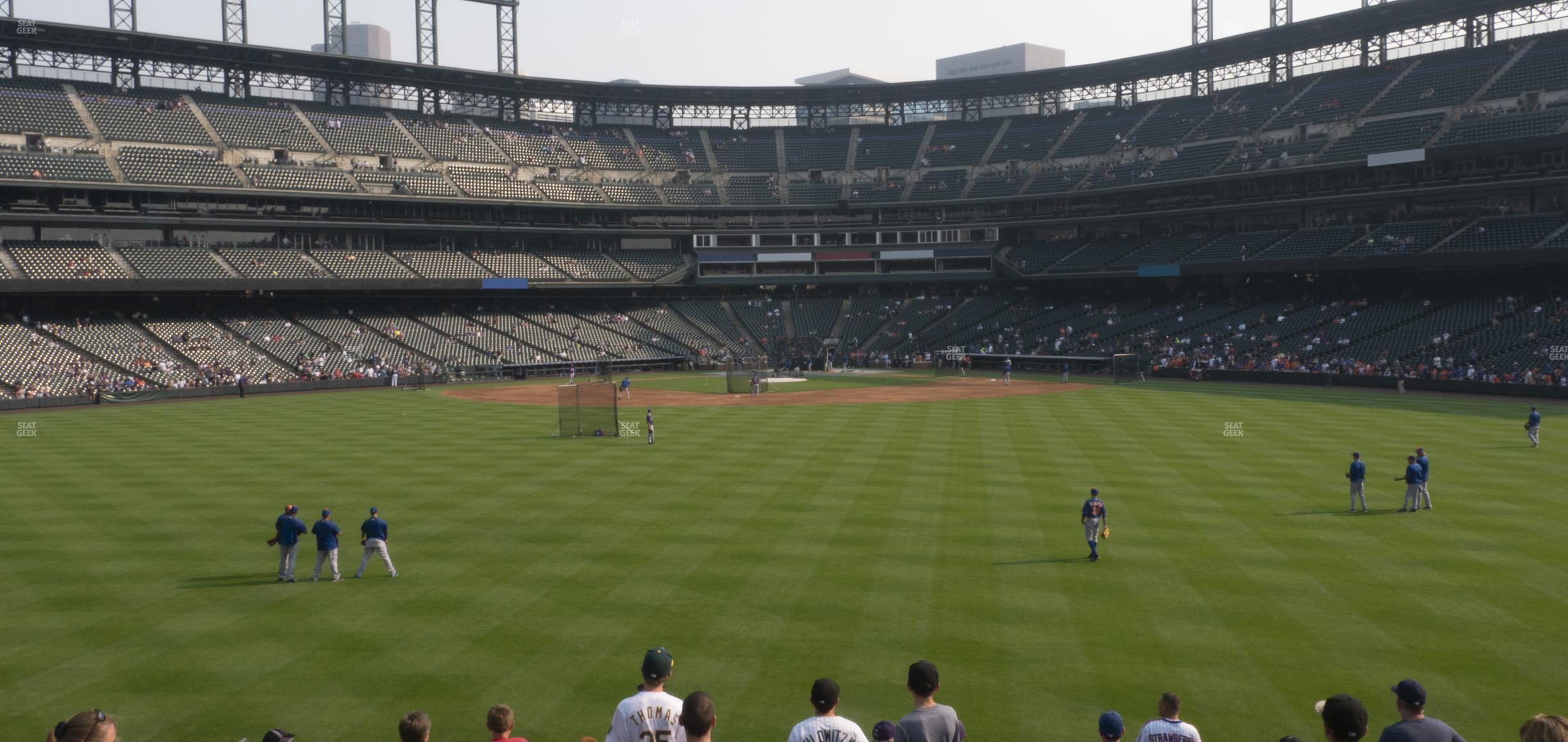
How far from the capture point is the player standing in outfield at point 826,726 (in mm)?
7250

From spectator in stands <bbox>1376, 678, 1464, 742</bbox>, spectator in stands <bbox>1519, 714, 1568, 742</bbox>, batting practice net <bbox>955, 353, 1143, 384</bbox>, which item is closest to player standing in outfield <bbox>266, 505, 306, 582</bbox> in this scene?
spectator in stands <bbox>1376, 678, 1464, 742</bbox>

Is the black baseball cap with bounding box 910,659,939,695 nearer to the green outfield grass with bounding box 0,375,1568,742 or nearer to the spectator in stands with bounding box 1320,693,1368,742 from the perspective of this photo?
the spectator in stands with bounding box 1320,693,1368,742

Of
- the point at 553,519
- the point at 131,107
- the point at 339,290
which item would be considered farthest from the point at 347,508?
the point at 131,107

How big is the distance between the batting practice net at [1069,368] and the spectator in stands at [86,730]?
217ft

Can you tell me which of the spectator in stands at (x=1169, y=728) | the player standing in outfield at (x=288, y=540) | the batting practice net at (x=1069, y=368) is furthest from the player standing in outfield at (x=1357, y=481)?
the batting practice net at (x=1069, y=368)

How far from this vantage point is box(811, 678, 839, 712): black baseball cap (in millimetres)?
→ 7344

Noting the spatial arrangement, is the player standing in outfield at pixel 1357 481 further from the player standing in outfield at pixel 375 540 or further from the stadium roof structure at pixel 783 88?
the stadium roof structure at pixel 783 88

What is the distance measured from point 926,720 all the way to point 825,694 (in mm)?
918

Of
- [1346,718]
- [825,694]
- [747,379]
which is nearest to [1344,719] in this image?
[1346,718]

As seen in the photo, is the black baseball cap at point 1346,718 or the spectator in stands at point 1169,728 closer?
the black baseball cap at point 1346,718

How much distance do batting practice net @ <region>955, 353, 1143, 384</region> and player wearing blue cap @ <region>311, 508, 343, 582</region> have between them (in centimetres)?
5632

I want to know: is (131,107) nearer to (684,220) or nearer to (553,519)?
(684,220)

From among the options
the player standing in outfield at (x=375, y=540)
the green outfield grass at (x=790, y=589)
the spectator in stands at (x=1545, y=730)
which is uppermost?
the spectator in stands at (x=1545, y=730)

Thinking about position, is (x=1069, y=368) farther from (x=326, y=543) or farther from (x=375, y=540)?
(x=326, y=543)
